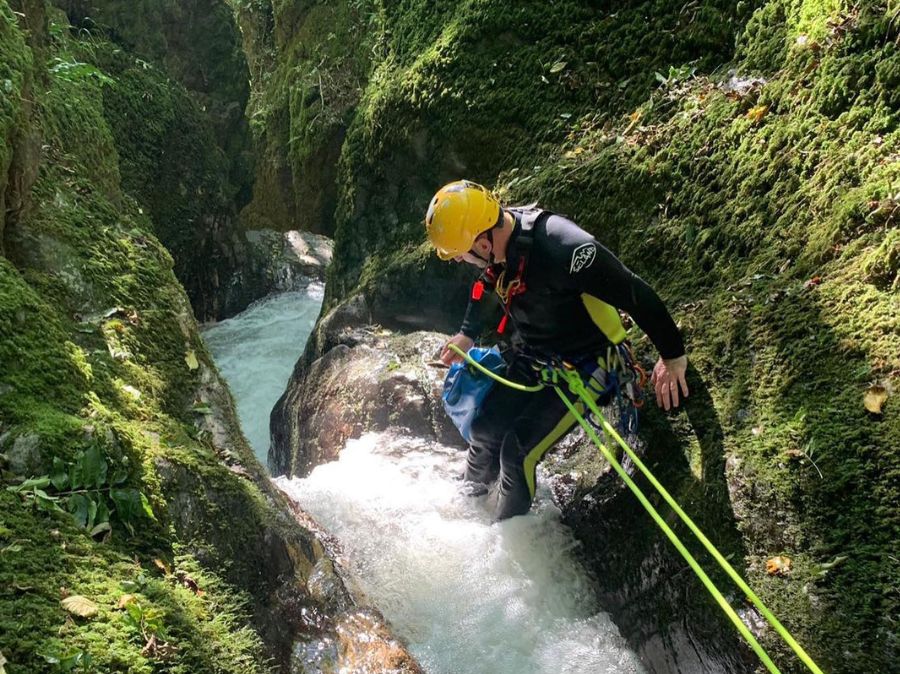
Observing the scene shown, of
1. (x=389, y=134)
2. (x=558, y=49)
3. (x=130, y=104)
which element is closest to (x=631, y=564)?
(x=558, y=49)

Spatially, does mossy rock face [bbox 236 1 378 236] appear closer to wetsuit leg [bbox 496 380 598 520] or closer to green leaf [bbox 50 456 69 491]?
wetsuit leg [bbox 496 380 598 520]

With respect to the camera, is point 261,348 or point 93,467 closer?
point 93,467

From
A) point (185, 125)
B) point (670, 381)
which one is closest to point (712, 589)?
point (670, 381)

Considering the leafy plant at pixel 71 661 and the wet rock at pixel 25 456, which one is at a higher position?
the wet rock at pixel 25 456

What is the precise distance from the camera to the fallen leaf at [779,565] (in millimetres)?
2840

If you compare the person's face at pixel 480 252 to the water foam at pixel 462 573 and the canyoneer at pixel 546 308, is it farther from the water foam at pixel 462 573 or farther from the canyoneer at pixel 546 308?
the water foam at pixel 462 573

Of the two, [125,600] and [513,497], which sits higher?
[125,600]

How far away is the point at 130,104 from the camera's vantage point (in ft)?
40.8

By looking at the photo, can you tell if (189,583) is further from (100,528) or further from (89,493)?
(89,493)

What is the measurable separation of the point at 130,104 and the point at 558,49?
9.93m

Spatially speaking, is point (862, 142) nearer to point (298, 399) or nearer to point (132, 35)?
point (298, 399)

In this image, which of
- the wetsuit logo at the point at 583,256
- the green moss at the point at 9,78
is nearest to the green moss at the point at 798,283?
the wetsuit logo at the point at 583,256

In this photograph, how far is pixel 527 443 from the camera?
4207 mm

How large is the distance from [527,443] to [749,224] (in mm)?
1909
